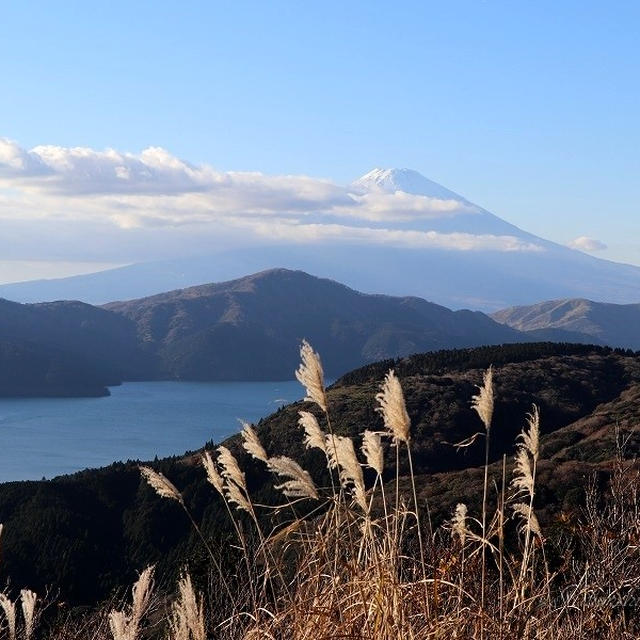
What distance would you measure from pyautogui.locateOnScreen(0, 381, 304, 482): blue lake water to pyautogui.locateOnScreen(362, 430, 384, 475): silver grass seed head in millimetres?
69175

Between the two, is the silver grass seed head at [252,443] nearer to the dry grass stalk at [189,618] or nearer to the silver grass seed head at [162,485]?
the silver grass seed head at [162,485]

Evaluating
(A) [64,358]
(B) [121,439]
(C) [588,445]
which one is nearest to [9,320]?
(A) [64,358]

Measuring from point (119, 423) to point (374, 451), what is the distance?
10911 cm

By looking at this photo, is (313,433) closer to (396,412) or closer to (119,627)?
(396,412)

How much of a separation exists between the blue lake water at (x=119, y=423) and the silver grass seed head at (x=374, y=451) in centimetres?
6918

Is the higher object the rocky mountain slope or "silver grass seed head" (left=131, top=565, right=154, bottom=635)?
"silver grass seed head" (left=131, top=565, right=154, bottom=635)

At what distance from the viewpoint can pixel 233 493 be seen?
3.75 metres

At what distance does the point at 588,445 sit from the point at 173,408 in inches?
3924

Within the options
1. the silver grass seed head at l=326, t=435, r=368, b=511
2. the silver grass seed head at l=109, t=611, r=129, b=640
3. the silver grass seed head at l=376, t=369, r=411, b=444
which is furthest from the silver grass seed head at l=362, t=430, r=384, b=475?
the silver grass seed head at l=109, t=611, r=129, b=640

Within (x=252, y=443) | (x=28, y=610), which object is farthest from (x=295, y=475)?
(x=28, y=610)

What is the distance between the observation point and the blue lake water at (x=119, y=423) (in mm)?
83812

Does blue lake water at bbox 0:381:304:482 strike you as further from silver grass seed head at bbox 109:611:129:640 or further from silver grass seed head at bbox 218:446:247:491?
silver grass seed head at bbox 109:611:129:640

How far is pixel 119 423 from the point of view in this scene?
109 m

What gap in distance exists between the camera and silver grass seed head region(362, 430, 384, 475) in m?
3.49
